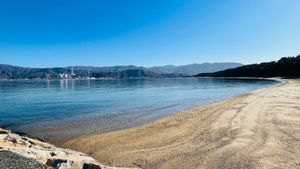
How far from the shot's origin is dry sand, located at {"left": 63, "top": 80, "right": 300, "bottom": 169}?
1211cm

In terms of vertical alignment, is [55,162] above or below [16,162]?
below

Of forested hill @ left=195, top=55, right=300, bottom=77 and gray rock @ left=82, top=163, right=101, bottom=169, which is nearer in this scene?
gray rock @ left=82, top=163, right=101, bottom=169

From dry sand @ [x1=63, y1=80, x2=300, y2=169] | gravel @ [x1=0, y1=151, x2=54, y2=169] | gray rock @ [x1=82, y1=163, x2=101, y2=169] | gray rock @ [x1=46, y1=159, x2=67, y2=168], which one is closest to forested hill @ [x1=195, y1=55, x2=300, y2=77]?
dry sand @ [x1=63, y1=80, x2=300, y2=169]

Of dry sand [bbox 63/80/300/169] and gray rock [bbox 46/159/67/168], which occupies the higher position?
gray rock [bbox 46/159/67/168]

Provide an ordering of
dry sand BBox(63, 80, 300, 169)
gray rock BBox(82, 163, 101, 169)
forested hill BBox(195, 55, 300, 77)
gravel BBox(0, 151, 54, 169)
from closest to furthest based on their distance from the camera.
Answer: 1. gravel BBox(0, 151, 54, 169)
2. gray rock BBox(82, 163, 101, 169)
3. dry sand BBox(63, 80, 300, 169)
4. forested hill BBox(195, 55, 300, 77)

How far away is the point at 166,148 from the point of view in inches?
572

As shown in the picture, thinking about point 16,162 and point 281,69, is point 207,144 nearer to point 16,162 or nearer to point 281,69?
point 16,162

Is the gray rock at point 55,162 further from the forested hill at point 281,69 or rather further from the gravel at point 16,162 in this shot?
the forested hill at point 281,69

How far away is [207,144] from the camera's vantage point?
1473 cm

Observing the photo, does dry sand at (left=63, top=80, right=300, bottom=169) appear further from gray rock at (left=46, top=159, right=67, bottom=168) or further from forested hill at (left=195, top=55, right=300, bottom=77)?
forested hill at (left=195, top=55, right=300, bottom=77)

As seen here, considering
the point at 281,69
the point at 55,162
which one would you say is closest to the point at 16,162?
the point at 55,162

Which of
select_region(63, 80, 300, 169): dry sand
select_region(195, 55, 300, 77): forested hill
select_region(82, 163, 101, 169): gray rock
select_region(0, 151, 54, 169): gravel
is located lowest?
select_region(63, 80, 300, 169): dry sand

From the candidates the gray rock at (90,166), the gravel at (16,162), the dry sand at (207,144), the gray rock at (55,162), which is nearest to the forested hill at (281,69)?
the dry sand at (207,144)

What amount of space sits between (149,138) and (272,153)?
7276mm
